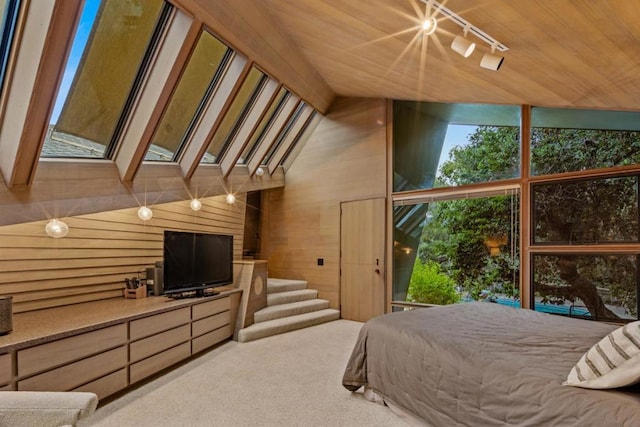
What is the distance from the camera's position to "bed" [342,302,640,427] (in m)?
1.60

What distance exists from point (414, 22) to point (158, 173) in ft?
10.9

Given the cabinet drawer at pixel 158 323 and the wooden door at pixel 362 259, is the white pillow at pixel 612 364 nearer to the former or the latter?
the cabinet drawer at pixel 158 323

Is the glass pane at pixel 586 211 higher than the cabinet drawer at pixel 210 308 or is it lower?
higher

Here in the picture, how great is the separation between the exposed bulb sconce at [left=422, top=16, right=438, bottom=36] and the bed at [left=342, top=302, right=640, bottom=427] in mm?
2339

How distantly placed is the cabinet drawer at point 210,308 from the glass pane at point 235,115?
210 cm

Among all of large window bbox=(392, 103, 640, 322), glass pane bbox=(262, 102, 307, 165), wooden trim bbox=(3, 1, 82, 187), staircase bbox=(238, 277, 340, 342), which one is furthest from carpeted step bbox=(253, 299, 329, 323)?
wooden trim bbox=(3, 1, 82, 187)

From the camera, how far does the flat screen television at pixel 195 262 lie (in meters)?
3.81

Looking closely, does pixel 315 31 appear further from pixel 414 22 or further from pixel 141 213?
pixel 141 213

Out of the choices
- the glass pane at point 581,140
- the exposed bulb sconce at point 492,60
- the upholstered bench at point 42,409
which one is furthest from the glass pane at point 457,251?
the upholstered bench at point 42,409

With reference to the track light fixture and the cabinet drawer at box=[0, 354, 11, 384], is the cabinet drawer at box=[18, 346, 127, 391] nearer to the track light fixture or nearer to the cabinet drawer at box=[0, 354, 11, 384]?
the cabinet drawer at box=[0, 354, 11, 384]

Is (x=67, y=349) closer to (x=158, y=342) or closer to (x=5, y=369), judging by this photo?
(x=5, y=369)

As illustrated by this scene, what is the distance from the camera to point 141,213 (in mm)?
4129

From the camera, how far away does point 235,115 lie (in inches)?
195

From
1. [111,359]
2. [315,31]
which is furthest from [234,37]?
[111,359]
